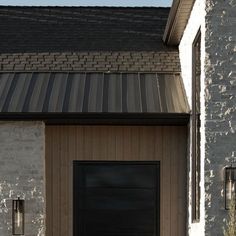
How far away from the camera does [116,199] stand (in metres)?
12.8

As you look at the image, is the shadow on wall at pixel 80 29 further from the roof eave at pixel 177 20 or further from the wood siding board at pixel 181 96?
the wood siding board at pixel 181 96

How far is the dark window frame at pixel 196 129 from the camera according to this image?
11.0 meters

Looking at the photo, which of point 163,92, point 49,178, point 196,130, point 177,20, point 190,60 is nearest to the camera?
point 196,130

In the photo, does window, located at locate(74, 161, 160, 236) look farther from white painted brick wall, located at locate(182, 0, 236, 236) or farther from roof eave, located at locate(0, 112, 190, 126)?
white painted brick wall, located at locate(182, 0, 236, 236)

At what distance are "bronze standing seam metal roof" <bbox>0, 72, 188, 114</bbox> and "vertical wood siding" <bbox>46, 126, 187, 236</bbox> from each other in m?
0.55

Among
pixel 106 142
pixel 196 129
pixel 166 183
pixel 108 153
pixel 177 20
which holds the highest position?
pixel 177 20

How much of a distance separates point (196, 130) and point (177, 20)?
2.54 metres

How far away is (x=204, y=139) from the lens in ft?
32.4

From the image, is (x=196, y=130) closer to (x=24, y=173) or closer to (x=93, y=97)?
(x=93, y=97)

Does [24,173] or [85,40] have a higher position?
[85,40]

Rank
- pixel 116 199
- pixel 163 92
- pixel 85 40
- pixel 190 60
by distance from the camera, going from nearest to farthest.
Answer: pixel 190 60 < pixel 116 199 < pixel 163 92 < pixel 85 40

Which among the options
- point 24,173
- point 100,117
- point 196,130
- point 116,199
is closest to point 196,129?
point 196,130

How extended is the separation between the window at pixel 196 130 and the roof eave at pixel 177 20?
0.64 meters

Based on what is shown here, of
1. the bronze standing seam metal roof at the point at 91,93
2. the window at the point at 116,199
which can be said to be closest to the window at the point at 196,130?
the bronze standing seam metal roof at the point at 91,93
